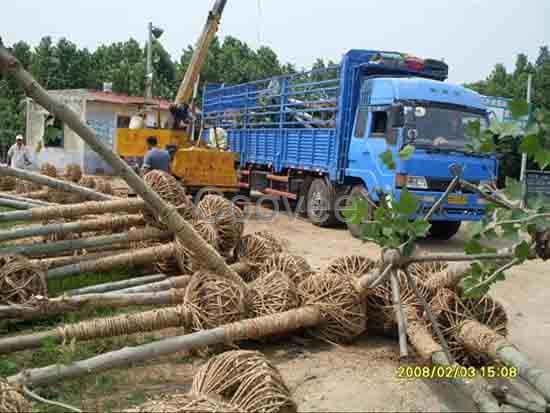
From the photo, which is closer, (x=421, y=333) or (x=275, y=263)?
(x=421, y=333)

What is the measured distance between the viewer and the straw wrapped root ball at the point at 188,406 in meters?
2.59

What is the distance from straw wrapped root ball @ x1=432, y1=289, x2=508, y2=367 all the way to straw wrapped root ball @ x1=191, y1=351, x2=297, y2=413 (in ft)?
6.34

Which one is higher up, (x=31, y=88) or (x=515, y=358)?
(x=31, y=88)

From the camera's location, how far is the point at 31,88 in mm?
3598

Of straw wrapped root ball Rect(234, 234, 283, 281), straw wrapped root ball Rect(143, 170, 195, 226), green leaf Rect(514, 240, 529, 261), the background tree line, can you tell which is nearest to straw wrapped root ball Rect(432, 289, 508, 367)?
green leaf Rect(514, 240, 529, 261)

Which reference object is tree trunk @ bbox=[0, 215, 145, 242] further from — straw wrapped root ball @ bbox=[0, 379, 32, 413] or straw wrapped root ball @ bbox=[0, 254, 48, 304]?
straw wrapped root ball @ bbox=[0, 379, 32, 413]

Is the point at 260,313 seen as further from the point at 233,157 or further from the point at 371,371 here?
the point at 233,157

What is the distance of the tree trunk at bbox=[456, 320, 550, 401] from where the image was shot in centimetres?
333

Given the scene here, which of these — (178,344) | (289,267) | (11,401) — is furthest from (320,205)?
(11,401)

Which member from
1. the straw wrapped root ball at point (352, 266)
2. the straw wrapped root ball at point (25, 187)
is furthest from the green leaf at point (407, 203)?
the straw wrapped root ball at point (25, 187)

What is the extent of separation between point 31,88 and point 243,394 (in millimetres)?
2322

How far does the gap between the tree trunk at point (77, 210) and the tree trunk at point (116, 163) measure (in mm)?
1371

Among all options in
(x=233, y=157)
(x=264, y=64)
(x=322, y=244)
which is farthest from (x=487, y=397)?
(x=264, y=64)

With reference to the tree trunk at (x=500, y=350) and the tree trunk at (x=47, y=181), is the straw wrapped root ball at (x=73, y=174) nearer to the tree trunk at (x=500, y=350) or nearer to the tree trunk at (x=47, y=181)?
the tree trunk at (x=47, y=181)
